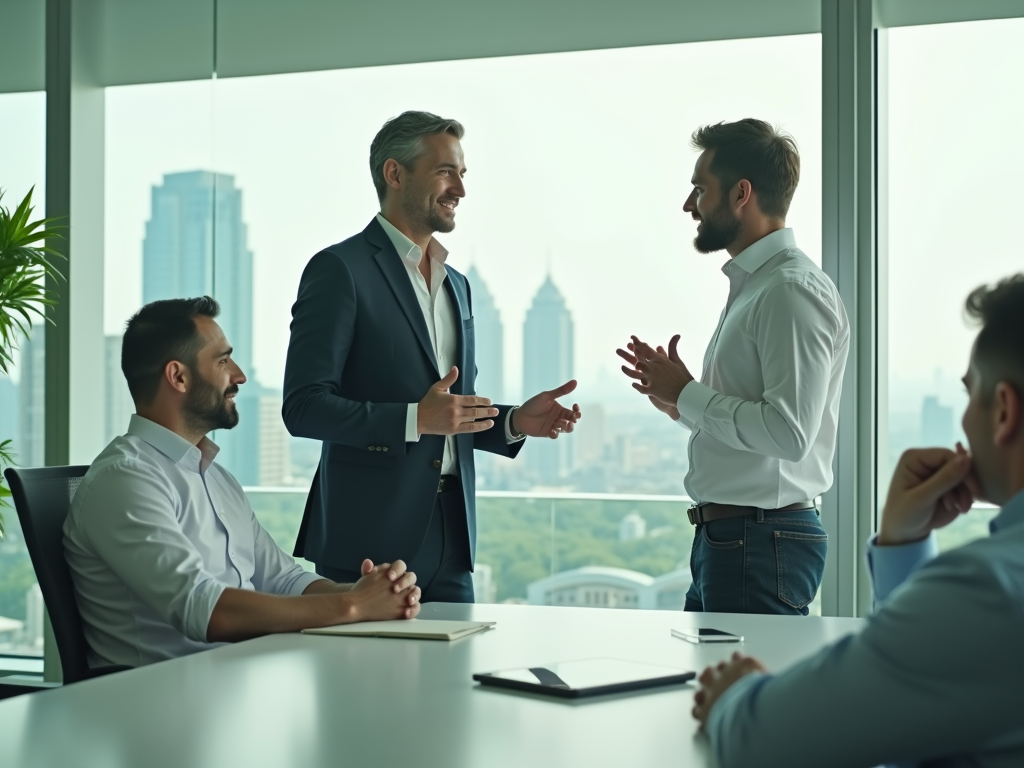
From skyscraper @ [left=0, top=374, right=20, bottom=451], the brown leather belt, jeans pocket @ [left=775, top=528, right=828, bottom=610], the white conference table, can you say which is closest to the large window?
skyscraper @ [left=0, top=374, right=20, bottom=451]

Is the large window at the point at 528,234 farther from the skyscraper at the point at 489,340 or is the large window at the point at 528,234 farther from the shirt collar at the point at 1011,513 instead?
the shirt collar at the point at 1011,513

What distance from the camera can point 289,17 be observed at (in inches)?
179

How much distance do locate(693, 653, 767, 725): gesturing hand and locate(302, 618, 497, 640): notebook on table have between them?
27.1 inches

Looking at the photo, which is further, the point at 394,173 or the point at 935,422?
the point at 935,422

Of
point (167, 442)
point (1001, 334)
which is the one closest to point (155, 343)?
point (167, 442)

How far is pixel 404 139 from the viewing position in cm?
301

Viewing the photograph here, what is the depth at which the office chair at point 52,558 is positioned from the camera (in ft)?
6.70

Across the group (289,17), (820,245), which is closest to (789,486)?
(820,245)

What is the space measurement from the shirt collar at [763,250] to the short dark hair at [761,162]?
8cm

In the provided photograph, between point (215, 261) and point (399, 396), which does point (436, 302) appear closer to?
point (399, 396)

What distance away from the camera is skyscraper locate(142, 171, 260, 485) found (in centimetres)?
453

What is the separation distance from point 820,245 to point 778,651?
2389mm

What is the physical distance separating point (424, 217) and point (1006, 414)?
2.10 metres

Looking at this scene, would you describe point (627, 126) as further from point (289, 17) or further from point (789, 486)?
point (789, 486)
